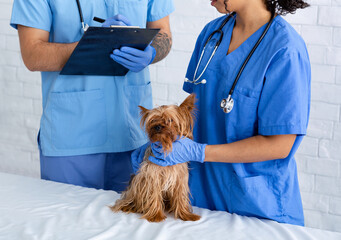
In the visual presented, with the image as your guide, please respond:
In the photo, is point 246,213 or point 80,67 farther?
point 80,67

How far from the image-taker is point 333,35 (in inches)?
89.8

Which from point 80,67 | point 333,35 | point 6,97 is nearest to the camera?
point 80,67

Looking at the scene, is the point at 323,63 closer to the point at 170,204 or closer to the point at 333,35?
the point at 333,35

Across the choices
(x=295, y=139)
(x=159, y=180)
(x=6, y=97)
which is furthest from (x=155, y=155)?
(x=6, y=97)

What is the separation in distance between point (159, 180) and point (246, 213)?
32 cm

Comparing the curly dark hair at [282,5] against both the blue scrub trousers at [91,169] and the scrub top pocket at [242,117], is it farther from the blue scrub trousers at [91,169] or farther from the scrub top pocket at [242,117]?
the blue scrub trousers at [91,169]

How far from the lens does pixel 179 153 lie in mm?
1248

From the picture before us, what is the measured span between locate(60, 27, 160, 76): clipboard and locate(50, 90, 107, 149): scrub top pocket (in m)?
0.11

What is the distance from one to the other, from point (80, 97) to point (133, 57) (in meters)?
0.28

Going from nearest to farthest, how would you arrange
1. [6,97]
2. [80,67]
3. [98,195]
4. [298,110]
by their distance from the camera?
[298,110], [98,195], [80,67], [6,97]

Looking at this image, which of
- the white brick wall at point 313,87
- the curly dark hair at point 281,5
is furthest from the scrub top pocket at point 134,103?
the white brick wall at point 313,87

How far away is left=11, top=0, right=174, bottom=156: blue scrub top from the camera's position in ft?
5.17

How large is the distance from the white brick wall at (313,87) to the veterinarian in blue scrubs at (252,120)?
1.04 meters

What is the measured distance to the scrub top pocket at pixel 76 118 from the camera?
162cm
